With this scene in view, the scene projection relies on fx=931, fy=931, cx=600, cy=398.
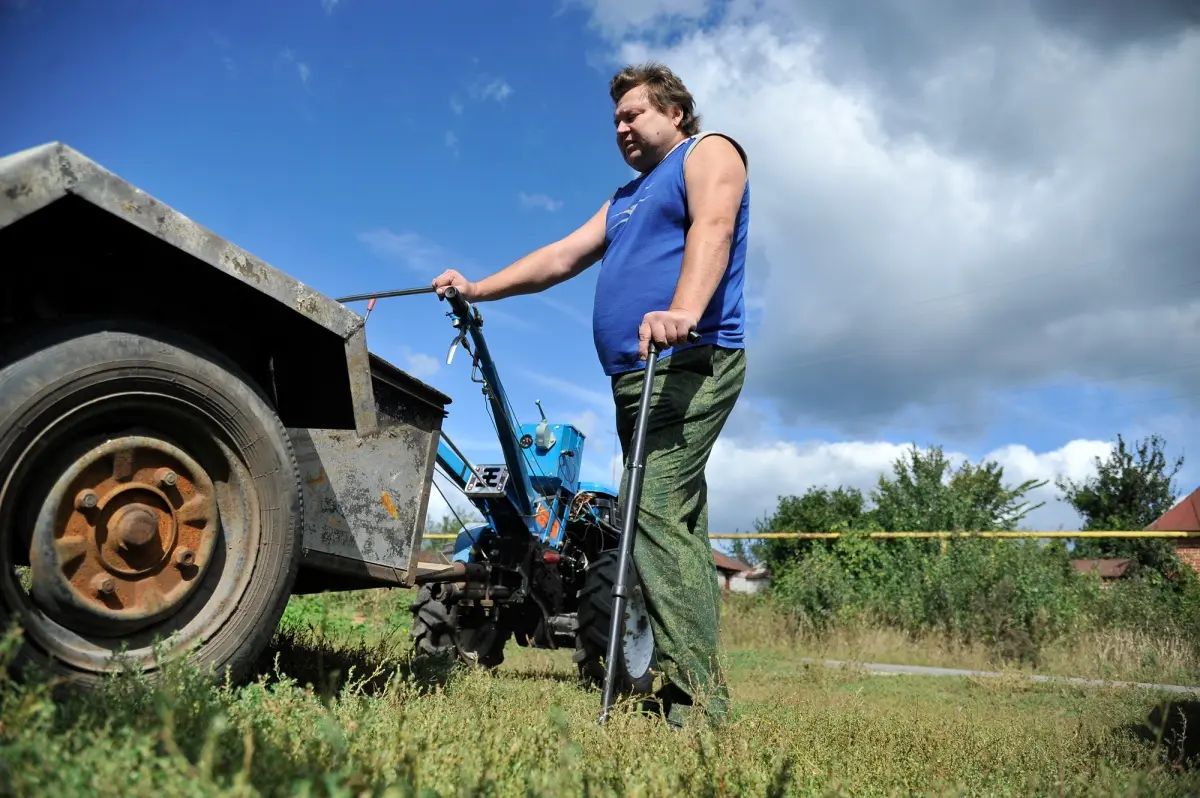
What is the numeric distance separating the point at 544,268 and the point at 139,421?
206cm

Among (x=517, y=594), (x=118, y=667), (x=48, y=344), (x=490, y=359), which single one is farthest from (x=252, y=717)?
(x=517, y=594)

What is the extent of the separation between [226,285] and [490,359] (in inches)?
128

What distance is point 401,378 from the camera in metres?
3.79

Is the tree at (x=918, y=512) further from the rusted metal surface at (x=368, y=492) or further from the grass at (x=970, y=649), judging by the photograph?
the rusted metal surface at (x=368, y=492)

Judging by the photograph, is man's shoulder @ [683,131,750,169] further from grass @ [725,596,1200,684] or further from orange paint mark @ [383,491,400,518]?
grass @ [725,596,1200,684]

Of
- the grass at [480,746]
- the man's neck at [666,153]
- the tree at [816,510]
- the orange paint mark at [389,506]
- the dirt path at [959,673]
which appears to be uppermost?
the tree at [816,510]

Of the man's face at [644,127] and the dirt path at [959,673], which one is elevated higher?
the man's face at [644,127]

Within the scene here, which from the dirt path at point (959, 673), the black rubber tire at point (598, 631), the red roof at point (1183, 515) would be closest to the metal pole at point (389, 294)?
the black rubber tire at point (598, 631)

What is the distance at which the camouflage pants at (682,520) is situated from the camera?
3.14 m

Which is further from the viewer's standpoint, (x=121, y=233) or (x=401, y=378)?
(x=401, y=378)

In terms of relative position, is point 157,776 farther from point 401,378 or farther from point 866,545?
point 866,545

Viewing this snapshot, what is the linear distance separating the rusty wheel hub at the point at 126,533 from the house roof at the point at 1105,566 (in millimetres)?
13830

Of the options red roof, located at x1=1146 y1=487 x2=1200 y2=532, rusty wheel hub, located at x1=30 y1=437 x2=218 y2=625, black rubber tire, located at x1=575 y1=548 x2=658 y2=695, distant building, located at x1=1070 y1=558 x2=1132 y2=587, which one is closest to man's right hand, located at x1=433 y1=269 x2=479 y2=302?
rusty wheel hub, located at x1=30 y1=437 x2=218 y2=625

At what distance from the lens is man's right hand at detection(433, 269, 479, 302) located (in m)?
4.18
